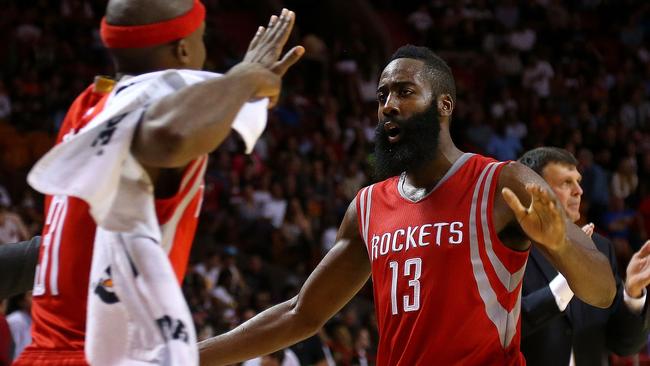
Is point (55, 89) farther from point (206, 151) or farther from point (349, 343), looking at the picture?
point (206, 151)

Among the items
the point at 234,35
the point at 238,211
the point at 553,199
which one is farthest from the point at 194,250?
the point at 553,199

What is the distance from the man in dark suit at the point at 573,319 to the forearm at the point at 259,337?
124cm

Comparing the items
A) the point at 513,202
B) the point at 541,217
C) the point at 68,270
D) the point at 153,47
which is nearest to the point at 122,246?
the point at 68,270

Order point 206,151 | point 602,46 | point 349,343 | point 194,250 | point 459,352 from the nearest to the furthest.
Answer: point 206,151 → point 459,352 → point 349,343 → point 194,250 → point 602,46

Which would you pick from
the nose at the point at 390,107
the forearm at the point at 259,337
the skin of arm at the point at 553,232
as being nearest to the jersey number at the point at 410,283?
the skin of arm at the point at 553,232

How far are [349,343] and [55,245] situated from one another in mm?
8576

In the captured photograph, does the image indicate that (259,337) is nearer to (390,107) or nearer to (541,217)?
(390,107)

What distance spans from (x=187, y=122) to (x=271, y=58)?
17.6 inches

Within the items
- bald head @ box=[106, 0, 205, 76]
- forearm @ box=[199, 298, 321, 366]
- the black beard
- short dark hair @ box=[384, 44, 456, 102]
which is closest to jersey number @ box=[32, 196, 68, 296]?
bald head @ box=[106, 0, 205, 76]

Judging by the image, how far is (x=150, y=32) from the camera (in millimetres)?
3176

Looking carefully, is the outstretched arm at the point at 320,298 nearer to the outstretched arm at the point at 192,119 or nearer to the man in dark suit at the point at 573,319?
the man in dark suit at the point at 573,319

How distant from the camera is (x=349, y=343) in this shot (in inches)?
456

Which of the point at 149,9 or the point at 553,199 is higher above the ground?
the point at 149,9

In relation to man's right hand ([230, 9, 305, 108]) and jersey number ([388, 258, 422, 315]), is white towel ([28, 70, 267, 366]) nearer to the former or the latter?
man's right hand ([230, 9, 305, 108])
